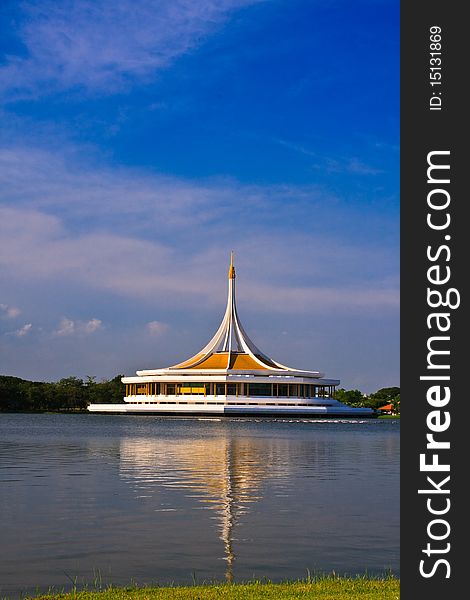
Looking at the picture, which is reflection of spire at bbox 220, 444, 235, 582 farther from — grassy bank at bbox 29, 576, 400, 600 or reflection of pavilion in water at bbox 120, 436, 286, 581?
grassy bank at bbox 29, 576, 400, 600

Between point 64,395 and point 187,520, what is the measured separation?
111 metres

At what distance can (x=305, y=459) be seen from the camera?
33.1m

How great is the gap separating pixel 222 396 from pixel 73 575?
8736cm

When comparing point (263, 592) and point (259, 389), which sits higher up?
point (259, 389)

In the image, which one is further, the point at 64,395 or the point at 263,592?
the point at 64,395

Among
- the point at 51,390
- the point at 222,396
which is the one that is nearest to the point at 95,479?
the point at 222,396

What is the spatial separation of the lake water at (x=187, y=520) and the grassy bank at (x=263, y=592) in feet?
3.44

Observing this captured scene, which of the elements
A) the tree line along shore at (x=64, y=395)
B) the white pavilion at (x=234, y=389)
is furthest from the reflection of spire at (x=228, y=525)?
the tree line along shore at (x=64, y=395)

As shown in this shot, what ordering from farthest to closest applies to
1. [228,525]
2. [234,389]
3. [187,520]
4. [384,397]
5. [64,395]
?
[384,397], [64,395], [234,389], [187,520], [228,525]

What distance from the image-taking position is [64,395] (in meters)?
124

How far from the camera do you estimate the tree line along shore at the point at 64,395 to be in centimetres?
12050

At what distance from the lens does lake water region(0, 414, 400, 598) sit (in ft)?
40.9

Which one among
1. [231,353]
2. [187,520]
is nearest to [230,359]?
[231,353]

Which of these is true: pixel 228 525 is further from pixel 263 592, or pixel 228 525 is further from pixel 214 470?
pixel 214 470
